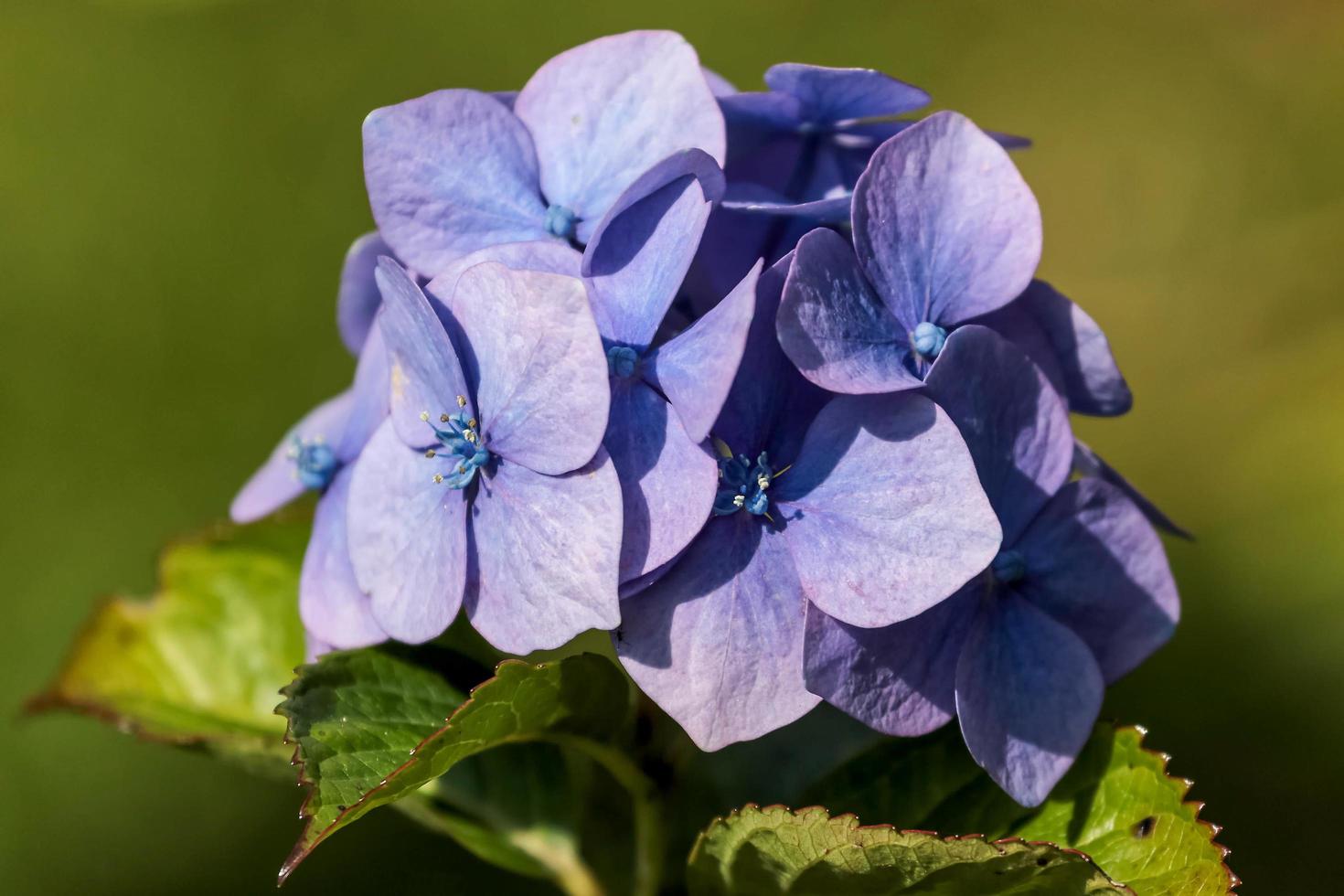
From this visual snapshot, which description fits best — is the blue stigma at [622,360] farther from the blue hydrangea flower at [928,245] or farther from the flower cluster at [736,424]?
the blue hydrangea flower at [928,245]

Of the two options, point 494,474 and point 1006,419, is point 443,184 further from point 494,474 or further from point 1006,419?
point 1006,419

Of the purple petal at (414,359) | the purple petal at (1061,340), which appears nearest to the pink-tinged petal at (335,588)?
the purple petal at (414,359)

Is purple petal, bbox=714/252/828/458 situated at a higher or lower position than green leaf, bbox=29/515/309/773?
higher

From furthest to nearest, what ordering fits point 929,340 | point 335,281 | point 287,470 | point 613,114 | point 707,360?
point 335,281 < point 287,470 < point 613,114 < point 929,340 < point 707,360

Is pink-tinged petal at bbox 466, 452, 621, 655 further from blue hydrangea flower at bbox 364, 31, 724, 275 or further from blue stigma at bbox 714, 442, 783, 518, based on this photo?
blue hydrangea flower at bbox 364, 31, 724, 275

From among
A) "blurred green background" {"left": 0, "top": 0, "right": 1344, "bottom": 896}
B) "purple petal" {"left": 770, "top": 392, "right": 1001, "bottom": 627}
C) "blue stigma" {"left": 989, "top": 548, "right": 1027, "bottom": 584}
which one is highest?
"purple petal" {"left": 770, "top": 392, "right": 1001, "bottom": 627}

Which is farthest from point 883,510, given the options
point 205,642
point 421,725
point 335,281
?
point 335,281

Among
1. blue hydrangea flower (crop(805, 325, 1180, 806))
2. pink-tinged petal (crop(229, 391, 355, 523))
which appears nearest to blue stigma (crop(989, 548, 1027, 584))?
blue hydrangea flower (crop(805, 325, 1180, 806))
